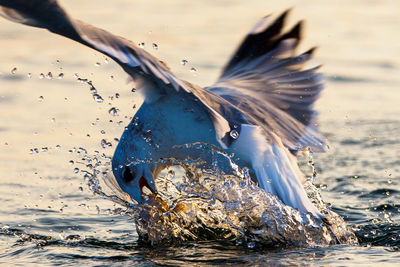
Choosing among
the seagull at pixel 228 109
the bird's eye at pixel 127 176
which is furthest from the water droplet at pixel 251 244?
the bird's eye at pixel 127 176

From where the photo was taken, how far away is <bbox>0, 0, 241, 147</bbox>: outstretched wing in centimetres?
395

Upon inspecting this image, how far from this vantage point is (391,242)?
15.9 feet

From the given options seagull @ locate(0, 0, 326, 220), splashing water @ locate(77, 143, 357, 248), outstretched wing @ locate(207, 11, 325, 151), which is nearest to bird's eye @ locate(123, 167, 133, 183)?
seagull @ locate(0, 0, 326, 220)

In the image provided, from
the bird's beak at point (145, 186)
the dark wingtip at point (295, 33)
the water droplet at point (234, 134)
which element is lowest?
the bird's beak at point (145, 186)

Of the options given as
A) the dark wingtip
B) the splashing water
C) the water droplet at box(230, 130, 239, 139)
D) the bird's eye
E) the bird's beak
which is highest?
the dark wingtip

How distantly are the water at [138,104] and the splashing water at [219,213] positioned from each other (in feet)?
0.34

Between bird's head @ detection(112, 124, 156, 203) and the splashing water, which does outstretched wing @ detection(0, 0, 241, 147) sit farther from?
bird's head @ detection(112, 124, 156, 203)

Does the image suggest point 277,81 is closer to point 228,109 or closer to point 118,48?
point 228,109

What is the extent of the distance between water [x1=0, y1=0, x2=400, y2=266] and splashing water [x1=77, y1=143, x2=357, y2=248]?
10cm

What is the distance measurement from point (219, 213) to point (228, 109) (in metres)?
0.67

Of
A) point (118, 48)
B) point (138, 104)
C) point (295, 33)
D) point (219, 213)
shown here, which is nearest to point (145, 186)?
point (219, 213)

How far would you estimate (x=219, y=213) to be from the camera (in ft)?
16.8

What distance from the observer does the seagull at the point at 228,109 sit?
4145 millimetres

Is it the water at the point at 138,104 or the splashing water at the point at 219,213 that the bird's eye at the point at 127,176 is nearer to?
the splashing water at the point at 219,213
